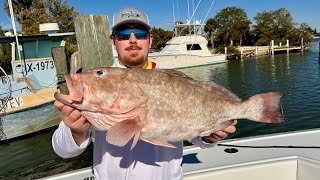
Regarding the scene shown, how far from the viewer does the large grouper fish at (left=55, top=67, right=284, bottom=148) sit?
75.5 inches

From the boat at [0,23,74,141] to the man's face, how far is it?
836 cm

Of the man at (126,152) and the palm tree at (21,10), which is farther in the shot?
the palm tree at (21,10)

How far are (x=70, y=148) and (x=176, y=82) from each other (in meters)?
0.83

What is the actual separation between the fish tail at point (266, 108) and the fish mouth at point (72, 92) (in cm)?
120

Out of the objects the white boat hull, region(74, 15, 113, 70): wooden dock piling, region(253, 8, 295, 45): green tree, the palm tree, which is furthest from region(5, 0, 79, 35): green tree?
region(253, 8, 295, 45): green tree

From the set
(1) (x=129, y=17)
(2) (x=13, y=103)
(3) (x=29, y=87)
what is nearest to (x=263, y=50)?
(3) (x=29, y=87)

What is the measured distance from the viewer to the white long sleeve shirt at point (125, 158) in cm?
212

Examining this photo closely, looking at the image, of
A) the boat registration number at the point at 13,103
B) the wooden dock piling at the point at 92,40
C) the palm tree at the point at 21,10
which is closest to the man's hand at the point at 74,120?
the wooden dock piling at the point at 92,40

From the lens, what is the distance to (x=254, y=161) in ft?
12.9

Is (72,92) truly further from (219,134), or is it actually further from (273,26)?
(273,26)

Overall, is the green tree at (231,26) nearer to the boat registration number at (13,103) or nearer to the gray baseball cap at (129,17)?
the boat registration number at (13,103)

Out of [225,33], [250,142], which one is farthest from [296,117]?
[225,33]

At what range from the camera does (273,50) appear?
5044 centimetres

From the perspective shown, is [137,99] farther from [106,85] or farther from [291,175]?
[291,175]
